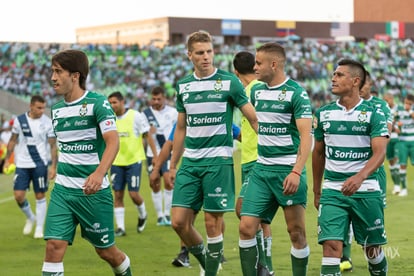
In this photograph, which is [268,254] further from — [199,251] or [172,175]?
[172,175]

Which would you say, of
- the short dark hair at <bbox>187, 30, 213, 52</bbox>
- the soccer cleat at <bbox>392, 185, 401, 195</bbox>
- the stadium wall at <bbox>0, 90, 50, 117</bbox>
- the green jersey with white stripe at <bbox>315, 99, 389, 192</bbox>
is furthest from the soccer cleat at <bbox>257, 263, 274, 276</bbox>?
the stadium wall at <bbox>0, 90, 50, 117</bbox>

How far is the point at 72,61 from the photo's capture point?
24.4 feet

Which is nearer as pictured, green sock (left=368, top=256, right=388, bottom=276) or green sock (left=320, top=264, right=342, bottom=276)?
green sock (left=320, top=264, right=342, bottom=276)

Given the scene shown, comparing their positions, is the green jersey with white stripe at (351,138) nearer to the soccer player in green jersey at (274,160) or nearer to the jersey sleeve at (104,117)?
the soccer player in green jersey at (274,160)

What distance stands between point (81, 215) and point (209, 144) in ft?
5.12

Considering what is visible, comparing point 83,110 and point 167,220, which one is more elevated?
point 83,110

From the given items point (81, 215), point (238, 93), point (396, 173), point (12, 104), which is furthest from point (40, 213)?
point (12, 104)

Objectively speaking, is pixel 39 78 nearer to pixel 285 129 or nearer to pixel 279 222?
pixel 279 222

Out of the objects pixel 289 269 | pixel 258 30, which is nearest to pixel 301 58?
pixel 258 30

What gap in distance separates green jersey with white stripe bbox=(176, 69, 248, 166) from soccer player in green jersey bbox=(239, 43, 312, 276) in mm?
301

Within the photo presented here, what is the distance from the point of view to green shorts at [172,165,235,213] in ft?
27.7

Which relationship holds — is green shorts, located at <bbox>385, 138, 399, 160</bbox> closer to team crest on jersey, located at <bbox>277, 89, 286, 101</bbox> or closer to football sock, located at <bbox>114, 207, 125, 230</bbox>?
football sock, located at <bbox>114, 207, 125, 230</bbox>

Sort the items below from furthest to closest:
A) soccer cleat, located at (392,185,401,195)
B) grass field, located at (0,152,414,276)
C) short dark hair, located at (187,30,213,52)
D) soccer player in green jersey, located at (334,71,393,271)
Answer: soccer cleat, located at (392,185,401,195) → grass field, located at (0,152,414,276) → short dark hair, located at (187,30,213,52) → soccer player in green jersey, located at (334,71,393,271)

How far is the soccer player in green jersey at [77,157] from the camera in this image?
7375 millimetres
